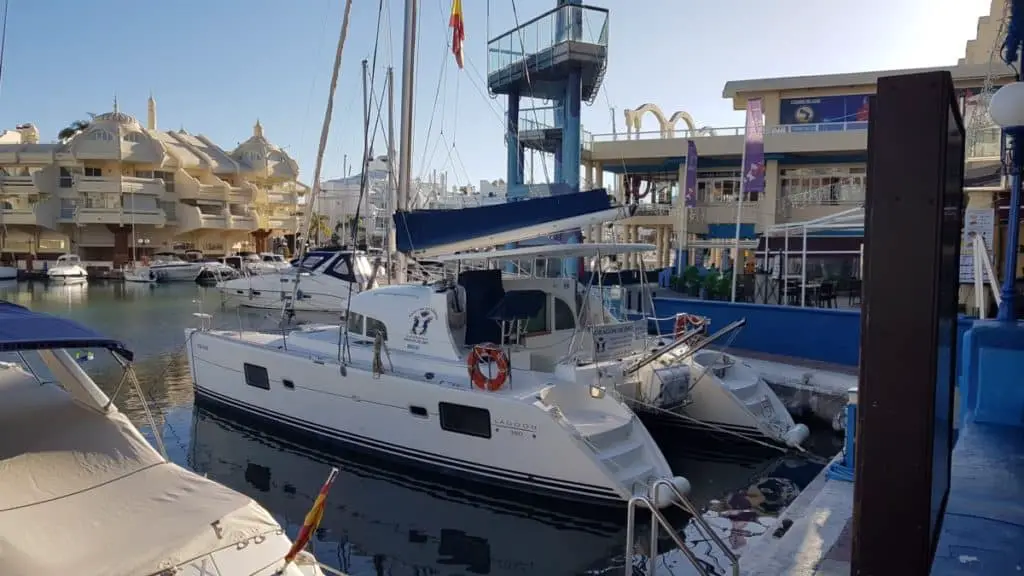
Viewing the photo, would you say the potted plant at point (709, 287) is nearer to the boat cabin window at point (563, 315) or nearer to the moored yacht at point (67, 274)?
the boat cabin window at point (563, 315)

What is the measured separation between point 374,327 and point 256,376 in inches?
93.4

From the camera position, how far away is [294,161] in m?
66.4

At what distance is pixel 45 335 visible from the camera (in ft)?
18.4

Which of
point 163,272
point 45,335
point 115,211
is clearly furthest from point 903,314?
point 115,211

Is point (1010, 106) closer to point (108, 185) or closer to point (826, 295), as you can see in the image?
point (826, 295)

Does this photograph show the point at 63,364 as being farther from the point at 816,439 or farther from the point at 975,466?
the point at 816,439

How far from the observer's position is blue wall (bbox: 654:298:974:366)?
14414 mm

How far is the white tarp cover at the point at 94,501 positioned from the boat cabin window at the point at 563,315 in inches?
273

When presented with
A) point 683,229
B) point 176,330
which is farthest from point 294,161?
point 683,229

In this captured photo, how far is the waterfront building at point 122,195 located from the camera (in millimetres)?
53375

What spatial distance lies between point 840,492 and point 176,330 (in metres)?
22.8

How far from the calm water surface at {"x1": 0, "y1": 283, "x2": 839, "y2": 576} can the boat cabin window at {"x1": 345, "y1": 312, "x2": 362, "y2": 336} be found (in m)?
1.96

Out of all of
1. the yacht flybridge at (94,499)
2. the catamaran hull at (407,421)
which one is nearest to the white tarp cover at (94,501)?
the yacht flybridge at (94,499)

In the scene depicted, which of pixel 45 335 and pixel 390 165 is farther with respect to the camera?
pixel 390 165
